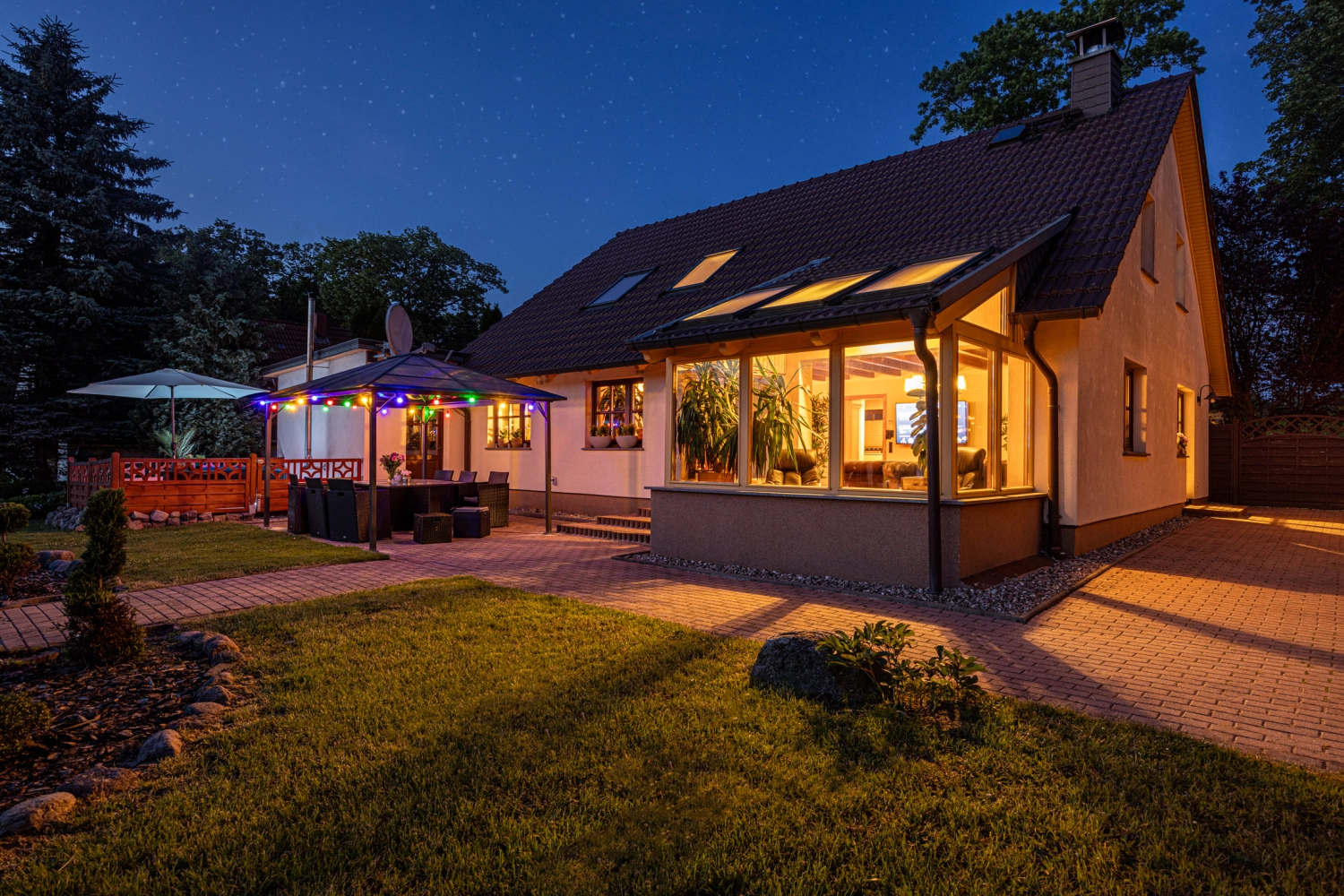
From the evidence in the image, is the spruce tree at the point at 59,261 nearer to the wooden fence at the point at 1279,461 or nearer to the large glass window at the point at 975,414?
the large glass window at the point at 975,414

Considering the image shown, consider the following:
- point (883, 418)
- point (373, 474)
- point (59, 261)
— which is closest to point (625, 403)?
point (373, 474)

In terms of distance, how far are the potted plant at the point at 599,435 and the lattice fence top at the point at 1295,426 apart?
14402 millimetres

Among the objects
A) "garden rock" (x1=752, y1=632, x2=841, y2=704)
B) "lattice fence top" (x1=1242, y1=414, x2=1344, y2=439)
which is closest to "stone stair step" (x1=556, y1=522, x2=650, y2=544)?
"garden rock" (x1=752, y1=632, x2=841, y2=704)

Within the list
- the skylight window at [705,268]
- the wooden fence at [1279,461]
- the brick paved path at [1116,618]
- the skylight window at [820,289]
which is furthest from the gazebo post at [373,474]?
the wooden fence at [1279,461]

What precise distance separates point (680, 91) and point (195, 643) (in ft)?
334

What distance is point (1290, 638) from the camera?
488 centimetres

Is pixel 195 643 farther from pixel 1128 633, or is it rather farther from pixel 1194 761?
pixel 1128 633

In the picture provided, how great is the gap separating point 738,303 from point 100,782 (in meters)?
7.16

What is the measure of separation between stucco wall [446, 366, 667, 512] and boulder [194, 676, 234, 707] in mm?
7523

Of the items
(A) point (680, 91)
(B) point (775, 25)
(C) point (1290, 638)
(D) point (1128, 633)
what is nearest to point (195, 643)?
(D) point (1128, 633)

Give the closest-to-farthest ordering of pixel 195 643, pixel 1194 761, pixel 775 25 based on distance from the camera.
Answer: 1. pixel 1194 761
2. pixel 195 643
3. pixel 775 25

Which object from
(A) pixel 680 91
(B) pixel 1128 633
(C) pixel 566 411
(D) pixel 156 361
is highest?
(A) pixel 680 91

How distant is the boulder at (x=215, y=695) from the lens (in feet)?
11.7

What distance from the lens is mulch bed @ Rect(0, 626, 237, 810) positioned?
2.91 metres
